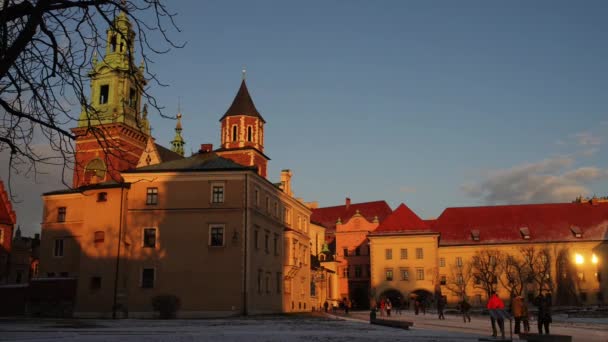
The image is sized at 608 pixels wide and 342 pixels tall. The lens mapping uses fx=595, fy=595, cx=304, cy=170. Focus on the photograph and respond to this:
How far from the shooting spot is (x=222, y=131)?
210 ft

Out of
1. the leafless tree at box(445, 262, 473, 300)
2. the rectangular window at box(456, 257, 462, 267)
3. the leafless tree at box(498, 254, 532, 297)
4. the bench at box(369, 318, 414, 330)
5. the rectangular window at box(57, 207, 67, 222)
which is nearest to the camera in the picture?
the bench at box(369, 318, 414, 330)

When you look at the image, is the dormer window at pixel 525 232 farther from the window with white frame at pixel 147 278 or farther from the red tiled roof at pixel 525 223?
the window with white frame at pixel 147 278

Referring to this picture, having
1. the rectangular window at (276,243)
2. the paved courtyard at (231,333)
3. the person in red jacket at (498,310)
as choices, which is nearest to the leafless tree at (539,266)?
the rectangular window at (276,243)

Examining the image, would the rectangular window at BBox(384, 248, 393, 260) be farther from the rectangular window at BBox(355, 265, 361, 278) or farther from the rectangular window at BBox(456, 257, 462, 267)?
the rectangular window at BBox(456, 257, 462, 267)

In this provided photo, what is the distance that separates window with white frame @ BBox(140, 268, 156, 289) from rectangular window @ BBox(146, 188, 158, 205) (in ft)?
14.8

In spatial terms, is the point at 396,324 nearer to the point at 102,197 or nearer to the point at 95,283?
the point at 95,283

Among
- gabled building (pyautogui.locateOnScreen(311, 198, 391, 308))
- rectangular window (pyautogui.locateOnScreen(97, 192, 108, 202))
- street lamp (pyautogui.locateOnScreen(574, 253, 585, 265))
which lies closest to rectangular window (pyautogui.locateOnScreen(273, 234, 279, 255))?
rectangular window (pyautogui.locateOnScreen(97, 192, 108, 202))

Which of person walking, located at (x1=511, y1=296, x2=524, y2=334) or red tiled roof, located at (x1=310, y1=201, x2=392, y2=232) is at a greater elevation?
red tiled roof, located at (x1=310, y1=201, x2=392, y2=232)

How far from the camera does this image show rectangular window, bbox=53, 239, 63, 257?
43875 mm

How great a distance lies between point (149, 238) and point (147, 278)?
2.66 meters

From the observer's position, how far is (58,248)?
4406 cm

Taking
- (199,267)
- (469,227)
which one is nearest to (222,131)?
(199,267)

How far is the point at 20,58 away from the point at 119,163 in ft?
158

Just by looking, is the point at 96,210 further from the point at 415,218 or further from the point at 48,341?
the point at 415,218
